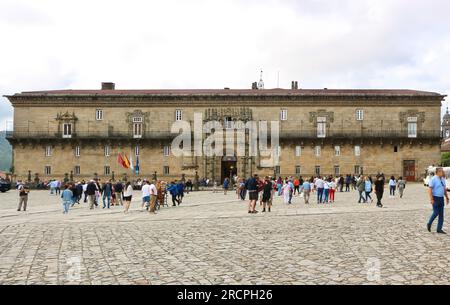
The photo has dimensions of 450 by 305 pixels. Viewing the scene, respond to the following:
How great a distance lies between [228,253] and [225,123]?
38945 mm

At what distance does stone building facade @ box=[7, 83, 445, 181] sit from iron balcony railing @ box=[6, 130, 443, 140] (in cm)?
9

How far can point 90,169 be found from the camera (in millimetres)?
47906

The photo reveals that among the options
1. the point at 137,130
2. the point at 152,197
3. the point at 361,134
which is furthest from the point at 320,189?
the point at 137,130

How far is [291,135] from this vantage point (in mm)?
47281

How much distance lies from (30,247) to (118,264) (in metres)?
2.81

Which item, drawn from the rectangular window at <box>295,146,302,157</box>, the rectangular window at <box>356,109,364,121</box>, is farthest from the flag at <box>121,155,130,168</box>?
the rectangular window at <box>356,109,364,121</box>

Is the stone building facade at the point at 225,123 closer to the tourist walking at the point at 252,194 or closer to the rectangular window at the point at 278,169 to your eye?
the rectangular window at the point at 278,169

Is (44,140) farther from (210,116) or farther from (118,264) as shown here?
(118,264)

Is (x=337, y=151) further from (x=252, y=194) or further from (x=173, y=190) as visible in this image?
(x=252, y=194)

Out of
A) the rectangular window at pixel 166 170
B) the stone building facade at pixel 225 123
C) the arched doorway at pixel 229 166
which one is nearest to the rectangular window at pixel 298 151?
the stone building facade at pixel 225 123

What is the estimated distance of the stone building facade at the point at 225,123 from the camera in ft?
154

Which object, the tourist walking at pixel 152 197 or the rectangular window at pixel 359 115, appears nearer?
the tourist walking at pixel 152 197

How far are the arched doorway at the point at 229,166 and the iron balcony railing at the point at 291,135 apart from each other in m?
4.09
